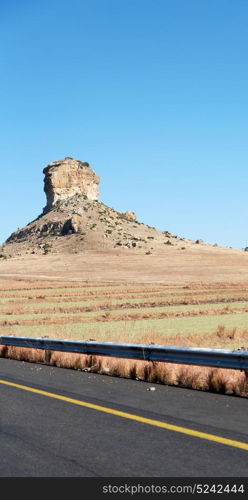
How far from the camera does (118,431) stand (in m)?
7.34

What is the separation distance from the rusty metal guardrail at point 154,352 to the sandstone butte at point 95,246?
241 ft

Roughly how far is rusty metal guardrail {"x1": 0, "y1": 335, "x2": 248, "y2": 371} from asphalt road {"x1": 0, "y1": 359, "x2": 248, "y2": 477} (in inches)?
23.7

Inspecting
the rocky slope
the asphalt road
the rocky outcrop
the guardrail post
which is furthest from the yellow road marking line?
the rocky outcrop

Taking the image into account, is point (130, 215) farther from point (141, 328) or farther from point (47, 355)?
point (47, 355)

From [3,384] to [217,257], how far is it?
114m

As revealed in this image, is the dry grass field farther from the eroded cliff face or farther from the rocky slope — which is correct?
the eroded cliff face

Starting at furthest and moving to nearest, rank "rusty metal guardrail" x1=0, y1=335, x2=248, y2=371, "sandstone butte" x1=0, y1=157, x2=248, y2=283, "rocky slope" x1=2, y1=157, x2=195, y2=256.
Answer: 1. "rocky slope" x1=2, y1=157, x2=195, y2=256
2. "sandstone butte" x1=0, y1=157, x2=248, y2=283
3. "rusty metal guardrail" x1=0, y1=335, x2=248, y2=371

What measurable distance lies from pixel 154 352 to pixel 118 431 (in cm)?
442

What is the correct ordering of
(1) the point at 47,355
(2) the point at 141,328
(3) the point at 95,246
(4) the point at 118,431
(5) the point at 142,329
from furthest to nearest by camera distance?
1. (3) the point at 95,246
2. (2) the point at 141,328
3. (5) the point at 142,329
4. (1) the point at 47,355
5. (4) the point at 118,431

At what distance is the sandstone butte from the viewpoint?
104 meters

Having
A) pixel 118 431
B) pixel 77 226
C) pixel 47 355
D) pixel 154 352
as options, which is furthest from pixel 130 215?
pixel 118 431

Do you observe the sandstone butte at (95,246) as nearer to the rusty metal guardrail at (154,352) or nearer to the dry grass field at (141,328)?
the dry grass field at (141,328)

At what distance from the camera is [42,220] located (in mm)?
169125
